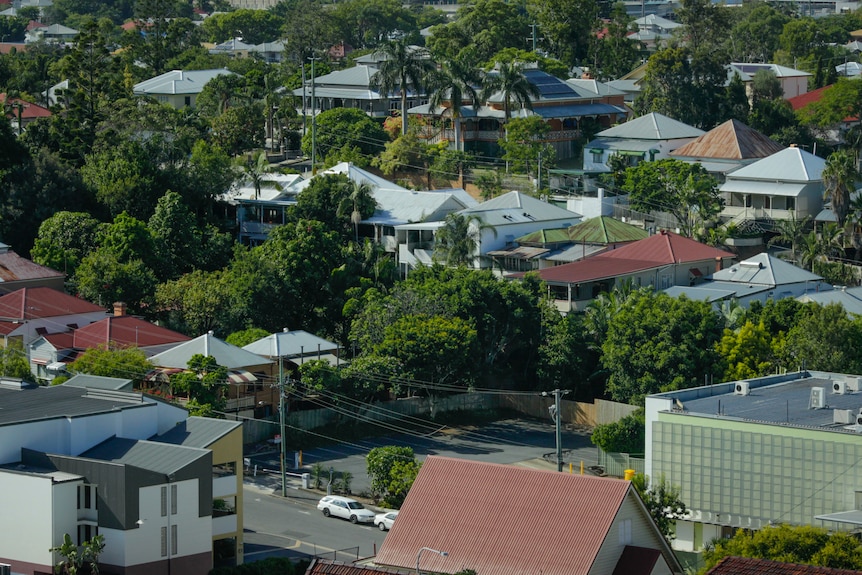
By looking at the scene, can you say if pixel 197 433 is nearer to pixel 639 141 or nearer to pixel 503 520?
pixel 503 520

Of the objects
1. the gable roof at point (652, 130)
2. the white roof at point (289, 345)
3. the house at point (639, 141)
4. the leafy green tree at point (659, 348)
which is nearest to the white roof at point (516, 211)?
the house at point (639, 141)

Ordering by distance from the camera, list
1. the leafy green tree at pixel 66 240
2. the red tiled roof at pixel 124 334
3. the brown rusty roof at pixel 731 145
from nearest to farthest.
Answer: the red tiled roof at pixel 124 334, the leafy green tree at pixel 66 240, the brown rusty roof at pixel 731 145


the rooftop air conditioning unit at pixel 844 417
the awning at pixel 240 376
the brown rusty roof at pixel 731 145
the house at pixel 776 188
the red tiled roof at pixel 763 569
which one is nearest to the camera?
the red tiled roof at pixel 763 569

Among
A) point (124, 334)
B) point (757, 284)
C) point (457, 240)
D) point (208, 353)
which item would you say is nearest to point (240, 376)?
point (208, 353)

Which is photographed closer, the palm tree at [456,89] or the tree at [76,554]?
the tree at [76,554]

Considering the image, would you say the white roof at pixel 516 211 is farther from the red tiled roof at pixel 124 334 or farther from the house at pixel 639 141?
the red tiled roof at pixel 124 334

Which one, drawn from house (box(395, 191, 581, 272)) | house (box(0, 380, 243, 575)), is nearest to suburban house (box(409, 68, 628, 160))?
house (box(395, 191, 581, 272))

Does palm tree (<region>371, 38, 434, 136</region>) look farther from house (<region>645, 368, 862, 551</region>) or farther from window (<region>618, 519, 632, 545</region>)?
window (<region>618, 519, 632, 545</region>)

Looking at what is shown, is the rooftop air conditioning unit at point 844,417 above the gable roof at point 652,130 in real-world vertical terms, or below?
below
